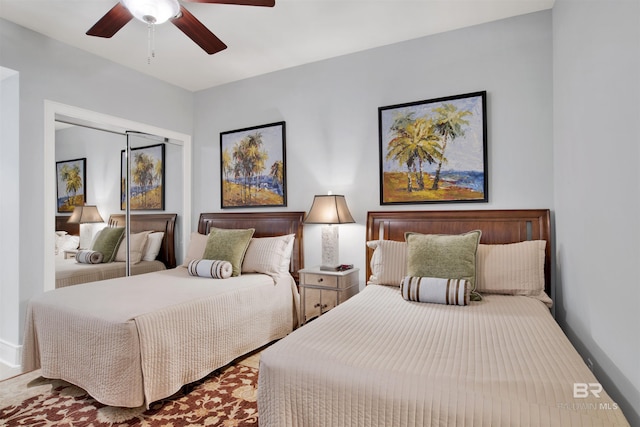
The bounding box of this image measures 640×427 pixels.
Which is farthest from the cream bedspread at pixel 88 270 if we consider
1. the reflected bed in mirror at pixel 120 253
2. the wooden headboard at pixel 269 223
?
the wooden headboard at pixel 269 223

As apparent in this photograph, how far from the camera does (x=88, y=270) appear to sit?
3.25 meters

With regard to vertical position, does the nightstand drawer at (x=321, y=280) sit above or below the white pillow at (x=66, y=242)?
below

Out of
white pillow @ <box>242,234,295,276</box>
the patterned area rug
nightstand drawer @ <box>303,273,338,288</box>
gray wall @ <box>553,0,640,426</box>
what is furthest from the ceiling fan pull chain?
gray wall @ <box>553,0,640,426</box>

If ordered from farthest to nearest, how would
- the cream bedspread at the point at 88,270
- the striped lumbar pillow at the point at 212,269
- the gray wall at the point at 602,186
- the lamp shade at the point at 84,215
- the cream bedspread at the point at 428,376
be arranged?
the lamp shade at the point at 84,215 → the cream bedspread at the point at 88,270 → the striped lumbar pillow at the point at 212,269 → the gray wall at the point at 602,186 → the cream bedspread at the point at 428,376

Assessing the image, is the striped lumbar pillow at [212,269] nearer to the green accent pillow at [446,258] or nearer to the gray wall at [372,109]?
the gray wall at [372,109]

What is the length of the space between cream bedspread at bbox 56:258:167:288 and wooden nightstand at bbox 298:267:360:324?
6.13 feet

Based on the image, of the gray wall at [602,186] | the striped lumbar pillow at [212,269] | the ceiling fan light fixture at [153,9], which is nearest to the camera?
the gray wall at [602,186]

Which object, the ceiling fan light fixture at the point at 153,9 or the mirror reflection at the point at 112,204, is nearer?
the ceiling fan light fixture at the point at 153,9

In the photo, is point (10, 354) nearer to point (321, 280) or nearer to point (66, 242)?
point (66, 242)

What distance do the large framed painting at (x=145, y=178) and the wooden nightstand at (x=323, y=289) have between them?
1990 mm

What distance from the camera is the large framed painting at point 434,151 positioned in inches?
108

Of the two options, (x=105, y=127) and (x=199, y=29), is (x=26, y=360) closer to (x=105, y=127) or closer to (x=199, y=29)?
(x=105, y=127)

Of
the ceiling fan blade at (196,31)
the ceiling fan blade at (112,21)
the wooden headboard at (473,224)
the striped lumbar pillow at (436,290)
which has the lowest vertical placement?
the striped lumbar pillow at (436,290)

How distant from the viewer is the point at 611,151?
1434mm
